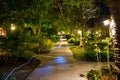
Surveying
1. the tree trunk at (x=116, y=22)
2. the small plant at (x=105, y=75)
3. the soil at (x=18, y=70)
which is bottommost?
the soil at (x=18, y=70)

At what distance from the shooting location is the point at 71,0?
2378 cm

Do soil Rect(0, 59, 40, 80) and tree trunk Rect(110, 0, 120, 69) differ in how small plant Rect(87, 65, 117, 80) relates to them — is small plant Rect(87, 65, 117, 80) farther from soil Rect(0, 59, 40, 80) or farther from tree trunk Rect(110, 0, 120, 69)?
soil Rect(0, 59, 40, 80)

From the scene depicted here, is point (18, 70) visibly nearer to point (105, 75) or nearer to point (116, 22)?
point (105, 75)

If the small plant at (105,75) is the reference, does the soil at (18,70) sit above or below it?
below

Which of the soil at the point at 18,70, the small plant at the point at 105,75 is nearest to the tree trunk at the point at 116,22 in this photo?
the small plant at the point at 105,75

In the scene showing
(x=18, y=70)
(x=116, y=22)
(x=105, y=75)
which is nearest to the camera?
(x=116, y=22)

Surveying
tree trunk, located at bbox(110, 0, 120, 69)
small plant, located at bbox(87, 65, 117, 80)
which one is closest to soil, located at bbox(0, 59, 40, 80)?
small plant, located at bbox(87, 65, 117, 80)

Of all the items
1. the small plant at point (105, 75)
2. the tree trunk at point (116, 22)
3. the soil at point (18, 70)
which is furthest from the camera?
the soil at point (18, 70)

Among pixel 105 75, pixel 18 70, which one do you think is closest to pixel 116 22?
pixel 105 75

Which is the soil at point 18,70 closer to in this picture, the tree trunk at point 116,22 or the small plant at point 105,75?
the small plant at point 105,75

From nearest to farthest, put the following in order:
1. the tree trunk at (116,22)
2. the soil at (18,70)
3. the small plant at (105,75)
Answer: the tree trunk at (116,22), the small plant at (105,75), the soil at (18,70)

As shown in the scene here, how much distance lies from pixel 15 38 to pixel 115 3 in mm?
10522

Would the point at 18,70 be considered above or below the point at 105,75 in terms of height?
below

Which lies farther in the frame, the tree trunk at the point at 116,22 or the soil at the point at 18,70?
the soil at the point at 18,70
